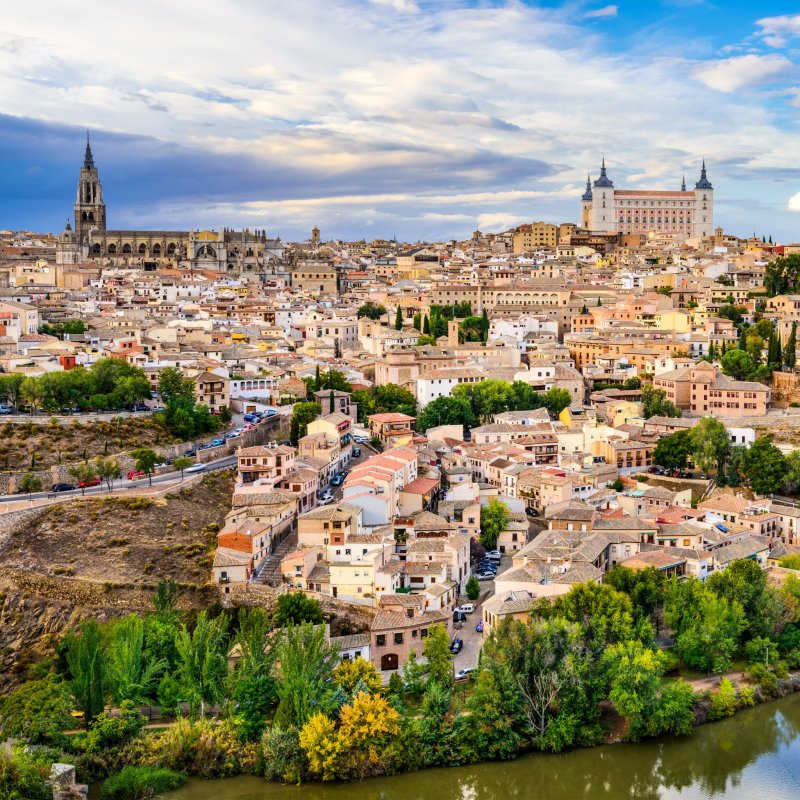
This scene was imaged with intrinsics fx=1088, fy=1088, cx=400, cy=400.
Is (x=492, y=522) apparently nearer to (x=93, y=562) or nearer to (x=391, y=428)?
(x=391, y=428)

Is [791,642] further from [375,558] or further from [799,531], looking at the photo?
[375,558]

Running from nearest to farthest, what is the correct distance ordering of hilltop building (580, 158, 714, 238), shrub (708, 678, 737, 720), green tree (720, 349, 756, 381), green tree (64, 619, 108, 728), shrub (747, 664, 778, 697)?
green tree (64, 619, 108, 728)
shrub (708, 678, 737, 720)
shrub (747, 664, 778, 697)
green tree (720, 349, 756, 381)
hilltop building (580, 158, 714, 238)

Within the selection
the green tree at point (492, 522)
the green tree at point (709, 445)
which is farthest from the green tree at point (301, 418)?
the green tree at point (709, 445)

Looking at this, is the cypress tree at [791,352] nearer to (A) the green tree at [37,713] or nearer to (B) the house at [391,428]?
(B) the house at [391,428]

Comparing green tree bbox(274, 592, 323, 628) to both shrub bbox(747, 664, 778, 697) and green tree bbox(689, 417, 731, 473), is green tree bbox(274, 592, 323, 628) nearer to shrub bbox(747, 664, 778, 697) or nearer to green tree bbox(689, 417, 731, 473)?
shrub bbox(747, 664, 778, 697)

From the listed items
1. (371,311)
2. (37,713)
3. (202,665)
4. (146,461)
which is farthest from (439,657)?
(371,311)

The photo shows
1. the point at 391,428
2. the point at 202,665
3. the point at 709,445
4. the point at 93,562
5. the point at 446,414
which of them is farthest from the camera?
the point at 446,414

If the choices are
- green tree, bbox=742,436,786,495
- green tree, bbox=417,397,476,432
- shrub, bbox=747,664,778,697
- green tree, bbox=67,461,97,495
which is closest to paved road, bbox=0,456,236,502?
green tree, bbox=67,461,97,495
